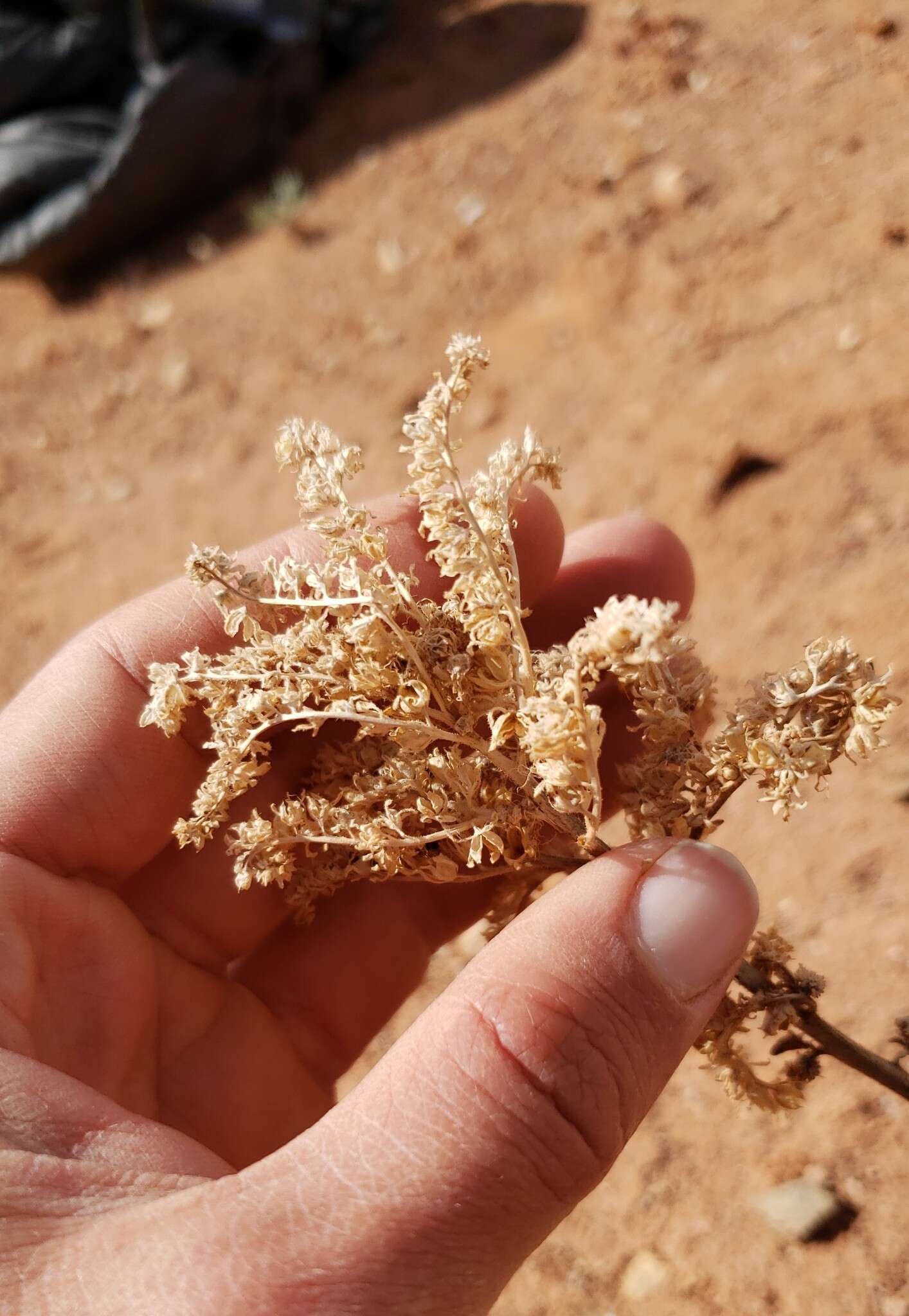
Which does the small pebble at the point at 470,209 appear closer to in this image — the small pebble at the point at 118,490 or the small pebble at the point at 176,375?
the small pebble at the point at 176,375

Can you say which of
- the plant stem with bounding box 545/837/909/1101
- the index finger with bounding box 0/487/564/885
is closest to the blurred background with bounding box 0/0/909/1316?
the plant stem with bounding box 545/837/909/1101

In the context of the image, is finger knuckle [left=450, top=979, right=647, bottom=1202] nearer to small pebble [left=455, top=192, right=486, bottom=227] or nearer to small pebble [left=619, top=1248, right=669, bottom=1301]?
small pebble [left=619, top=1248, right=669, bottom=1301]

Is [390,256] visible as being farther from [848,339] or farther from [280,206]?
[848,339]

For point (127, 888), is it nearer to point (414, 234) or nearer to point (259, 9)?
point (414, 234)

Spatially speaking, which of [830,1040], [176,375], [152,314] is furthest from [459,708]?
[152,314]

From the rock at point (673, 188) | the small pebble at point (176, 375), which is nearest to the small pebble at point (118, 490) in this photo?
the small pebble at point (176, 375)

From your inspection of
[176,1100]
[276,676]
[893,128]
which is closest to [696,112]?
[893,128]
